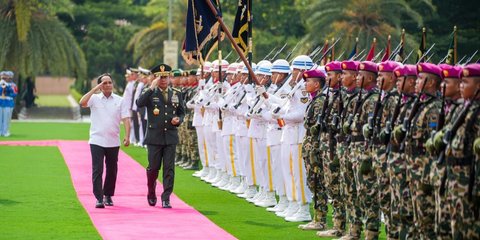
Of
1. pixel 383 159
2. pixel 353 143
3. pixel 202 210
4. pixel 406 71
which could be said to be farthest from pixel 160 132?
pixel 406 71

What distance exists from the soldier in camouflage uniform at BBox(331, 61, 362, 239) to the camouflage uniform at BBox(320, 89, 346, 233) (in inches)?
13.6

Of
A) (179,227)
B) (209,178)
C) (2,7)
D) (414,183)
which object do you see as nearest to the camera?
(414,183)

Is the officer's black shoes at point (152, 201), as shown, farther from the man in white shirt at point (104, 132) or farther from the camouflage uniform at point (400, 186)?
the camouflage uniform at point (400, 186)

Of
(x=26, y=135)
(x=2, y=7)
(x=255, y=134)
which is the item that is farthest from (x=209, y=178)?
(x=2, y=7)

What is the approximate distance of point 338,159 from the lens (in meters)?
14.7

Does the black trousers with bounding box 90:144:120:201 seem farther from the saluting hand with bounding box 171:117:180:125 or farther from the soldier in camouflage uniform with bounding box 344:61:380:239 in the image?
the soldier in camouflage uniform with bounding box 344:61:380:239

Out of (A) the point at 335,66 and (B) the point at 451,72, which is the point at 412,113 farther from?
(A) the point at 335,66

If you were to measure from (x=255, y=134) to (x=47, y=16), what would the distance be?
3684 cm

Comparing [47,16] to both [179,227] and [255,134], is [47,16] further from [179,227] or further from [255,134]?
[179,227]

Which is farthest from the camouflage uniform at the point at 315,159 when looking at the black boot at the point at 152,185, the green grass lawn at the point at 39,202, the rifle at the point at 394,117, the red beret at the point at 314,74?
the black boot at the point at 152,185

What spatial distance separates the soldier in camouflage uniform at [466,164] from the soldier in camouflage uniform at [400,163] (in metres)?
1.38

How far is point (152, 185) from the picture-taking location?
18688mm

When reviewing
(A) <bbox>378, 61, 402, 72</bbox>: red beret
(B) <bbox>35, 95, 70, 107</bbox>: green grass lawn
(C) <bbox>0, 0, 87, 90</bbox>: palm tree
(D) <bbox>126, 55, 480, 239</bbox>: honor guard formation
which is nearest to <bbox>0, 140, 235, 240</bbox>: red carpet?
(D) <bbox>126, 55, 480, 239</bbox>: honor guard formation

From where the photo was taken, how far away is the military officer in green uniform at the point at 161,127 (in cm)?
1862
